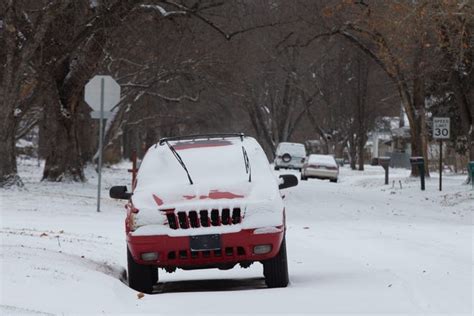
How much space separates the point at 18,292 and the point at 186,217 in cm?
187

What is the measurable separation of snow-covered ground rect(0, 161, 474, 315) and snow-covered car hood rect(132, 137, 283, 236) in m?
0.66

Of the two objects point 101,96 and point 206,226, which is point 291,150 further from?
point 206,226

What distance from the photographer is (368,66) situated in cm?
5675

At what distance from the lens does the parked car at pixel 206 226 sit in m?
8.60

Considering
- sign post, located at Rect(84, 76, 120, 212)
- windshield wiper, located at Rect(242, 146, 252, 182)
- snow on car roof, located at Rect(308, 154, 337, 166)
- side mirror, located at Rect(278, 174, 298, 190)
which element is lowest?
snow on car roof, located at Rect(308, 154, 337, 166)

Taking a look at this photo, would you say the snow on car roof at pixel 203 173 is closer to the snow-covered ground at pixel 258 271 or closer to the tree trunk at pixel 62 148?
the snow-covered ground at pixel 258 271

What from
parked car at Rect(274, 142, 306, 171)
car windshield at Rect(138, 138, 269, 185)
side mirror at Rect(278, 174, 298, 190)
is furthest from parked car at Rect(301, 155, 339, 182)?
side mirror at Rect(278, 174, 298, 190)

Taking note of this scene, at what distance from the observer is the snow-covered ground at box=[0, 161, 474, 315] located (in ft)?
24.4

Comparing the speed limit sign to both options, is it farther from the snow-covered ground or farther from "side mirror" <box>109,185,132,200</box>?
"side mirror" <box>109,185,132,200</box>

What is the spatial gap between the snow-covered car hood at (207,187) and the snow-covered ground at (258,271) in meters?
0.66

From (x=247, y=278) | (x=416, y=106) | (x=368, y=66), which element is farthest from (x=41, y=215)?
(x=368, y=66)

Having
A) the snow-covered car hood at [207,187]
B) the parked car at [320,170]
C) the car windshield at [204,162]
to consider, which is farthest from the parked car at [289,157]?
the snow-covered car hood at [207,187]

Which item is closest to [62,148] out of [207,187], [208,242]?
[207,187]

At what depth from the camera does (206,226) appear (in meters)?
8.62
